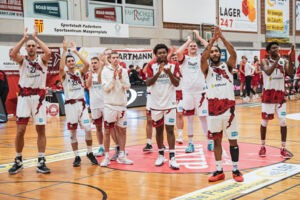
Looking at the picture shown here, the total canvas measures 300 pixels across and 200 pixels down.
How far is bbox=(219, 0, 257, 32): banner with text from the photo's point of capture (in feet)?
83.7

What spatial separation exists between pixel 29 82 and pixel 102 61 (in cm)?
126

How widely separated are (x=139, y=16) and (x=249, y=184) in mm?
17179

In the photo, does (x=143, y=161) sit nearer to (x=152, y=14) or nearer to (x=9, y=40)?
(x=9, y=40)

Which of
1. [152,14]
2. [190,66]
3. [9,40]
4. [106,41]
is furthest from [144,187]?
[152,14]

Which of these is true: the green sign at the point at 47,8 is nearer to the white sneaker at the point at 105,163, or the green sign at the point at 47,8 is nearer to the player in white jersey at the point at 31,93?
the player in white jersey at the point at 31,93

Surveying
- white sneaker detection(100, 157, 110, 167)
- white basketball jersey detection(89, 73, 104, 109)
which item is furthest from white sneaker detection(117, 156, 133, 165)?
white basketball jersey detection(89, 73, 104, 109)

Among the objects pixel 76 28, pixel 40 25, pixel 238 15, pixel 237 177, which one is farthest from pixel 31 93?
pixel 238 15

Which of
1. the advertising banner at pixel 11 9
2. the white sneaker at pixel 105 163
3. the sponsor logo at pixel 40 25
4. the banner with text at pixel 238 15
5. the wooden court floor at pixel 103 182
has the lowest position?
the wooden court floor at pixel 103 182

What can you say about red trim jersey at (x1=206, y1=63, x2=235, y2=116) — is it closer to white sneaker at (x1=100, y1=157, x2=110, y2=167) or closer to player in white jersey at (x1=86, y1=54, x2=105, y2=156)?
white sneaker at (x1=100, y1=157, x2=110, y2=167)

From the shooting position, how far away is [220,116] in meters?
5.68

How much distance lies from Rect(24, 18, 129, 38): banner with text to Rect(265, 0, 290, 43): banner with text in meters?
12.4

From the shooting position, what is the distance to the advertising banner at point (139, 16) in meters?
21.2

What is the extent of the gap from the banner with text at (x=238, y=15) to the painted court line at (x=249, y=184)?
1965 centimetres

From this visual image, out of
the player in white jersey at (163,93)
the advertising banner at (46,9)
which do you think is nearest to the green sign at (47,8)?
the advertising banner at (46,9)
